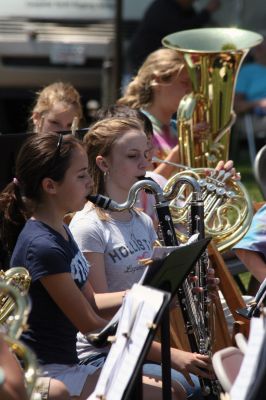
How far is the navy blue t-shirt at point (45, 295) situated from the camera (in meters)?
3.35

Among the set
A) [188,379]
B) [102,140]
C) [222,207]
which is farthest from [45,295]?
[222,207]

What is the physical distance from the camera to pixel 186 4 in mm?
10133

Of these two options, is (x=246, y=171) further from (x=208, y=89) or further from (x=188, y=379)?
(x=188, y=379)

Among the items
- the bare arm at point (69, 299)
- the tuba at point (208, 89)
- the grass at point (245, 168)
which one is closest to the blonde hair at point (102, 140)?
the bare arm at point (69, 299)

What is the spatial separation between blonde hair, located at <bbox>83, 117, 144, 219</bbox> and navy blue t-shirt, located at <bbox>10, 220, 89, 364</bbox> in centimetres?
68

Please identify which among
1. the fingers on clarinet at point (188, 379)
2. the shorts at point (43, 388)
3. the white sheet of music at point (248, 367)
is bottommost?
the fingers on clarinet at point (188, 379)

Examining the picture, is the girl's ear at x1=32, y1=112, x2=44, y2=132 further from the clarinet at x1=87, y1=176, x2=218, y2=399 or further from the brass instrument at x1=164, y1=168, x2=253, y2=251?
the clarinet at x1=87, y1=176, x2=218, y2=399

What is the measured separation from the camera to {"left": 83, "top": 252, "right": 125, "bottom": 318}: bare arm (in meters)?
3.61

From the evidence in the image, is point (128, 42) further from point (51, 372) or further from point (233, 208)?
point (51, 372)

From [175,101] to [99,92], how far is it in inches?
206

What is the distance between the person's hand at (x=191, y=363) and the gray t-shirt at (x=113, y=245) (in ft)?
1.63

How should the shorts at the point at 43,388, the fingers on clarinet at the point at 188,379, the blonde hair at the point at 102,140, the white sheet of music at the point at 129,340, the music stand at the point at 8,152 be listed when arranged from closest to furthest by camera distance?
the white sheet of music at the point at 129,340 < the shorts at the point at 43,388 < the fingers on clarinet at the point at 188,379 < the blonde hair at the point at 102,140 < the music stand at the point at 8,152

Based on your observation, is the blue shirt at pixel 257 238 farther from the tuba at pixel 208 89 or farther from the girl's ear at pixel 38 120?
the girl's ear at pixel 38 120

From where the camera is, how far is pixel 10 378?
2646mm
